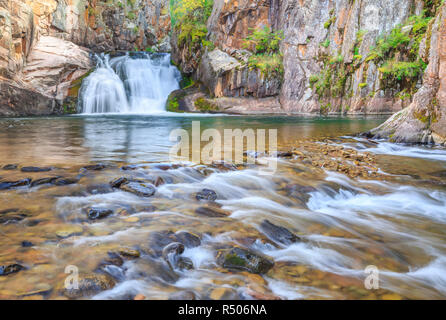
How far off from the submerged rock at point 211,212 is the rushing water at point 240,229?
10 cm

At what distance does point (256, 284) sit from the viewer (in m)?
1.77

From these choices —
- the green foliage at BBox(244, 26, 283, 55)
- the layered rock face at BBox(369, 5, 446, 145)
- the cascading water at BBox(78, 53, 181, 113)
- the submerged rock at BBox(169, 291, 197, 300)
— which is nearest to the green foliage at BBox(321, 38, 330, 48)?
the green foliage at BBox(244, 26, 283, 55)

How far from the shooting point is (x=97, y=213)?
2.69 metres

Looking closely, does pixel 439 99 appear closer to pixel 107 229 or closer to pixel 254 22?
pixel 107 229

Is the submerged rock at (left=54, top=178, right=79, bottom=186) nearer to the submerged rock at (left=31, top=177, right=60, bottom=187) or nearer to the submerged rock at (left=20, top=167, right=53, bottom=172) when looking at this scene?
the submerged rock at (left=31, top=177, right=60, bottom=187)

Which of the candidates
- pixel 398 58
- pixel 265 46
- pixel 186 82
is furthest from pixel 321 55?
pixel 186 82

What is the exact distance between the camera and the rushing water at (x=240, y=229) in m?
1.77

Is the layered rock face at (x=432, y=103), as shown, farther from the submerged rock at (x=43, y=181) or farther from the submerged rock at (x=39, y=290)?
the submerged rock at (x=39, y=290)

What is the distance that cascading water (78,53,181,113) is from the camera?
19953mm

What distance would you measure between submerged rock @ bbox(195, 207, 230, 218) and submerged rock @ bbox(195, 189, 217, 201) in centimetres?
31

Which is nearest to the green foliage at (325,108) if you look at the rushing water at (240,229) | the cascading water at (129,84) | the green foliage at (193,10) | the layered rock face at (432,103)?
the cascading water at (129,84)

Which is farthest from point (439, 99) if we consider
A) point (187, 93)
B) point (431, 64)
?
point (187, 93)
